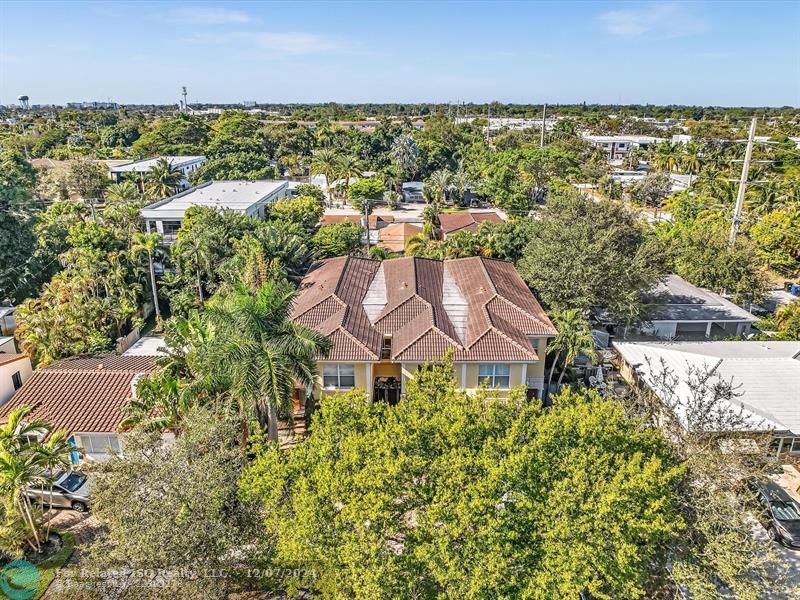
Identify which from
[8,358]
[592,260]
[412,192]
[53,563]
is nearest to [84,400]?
[8,358]

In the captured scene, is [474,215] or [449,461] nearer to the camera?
[449,461]

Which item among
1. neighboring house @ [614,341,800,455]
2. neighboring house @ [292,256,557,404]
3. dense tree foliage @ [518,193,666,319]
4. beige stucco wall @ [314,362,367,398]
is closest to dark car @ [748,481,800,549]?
neighboring house @ [614,341,800,455]

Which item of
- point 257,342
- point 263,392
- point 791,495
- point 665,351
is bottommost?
point 791,495

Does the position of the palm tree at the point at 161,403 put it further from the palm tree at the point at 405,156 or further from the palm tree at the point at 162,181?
the palm tree at the point at 405,156

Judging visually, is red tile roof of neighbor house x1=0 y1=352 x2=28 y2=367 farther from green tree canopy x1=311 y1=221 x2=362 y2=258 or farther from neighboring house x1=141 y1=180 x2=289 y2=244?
green tree canopy x1=311 y1=221 x2=362 y2=258

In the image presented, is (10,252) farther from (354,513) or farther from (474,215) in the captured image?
(474,215)

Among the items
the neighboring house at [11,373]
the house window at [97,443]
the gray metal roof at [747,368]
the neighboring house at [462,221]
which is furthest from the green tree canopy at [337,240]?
the gray metal roof at [747,368]

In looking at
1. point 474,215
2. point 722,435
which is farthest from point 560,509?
point 474,215
